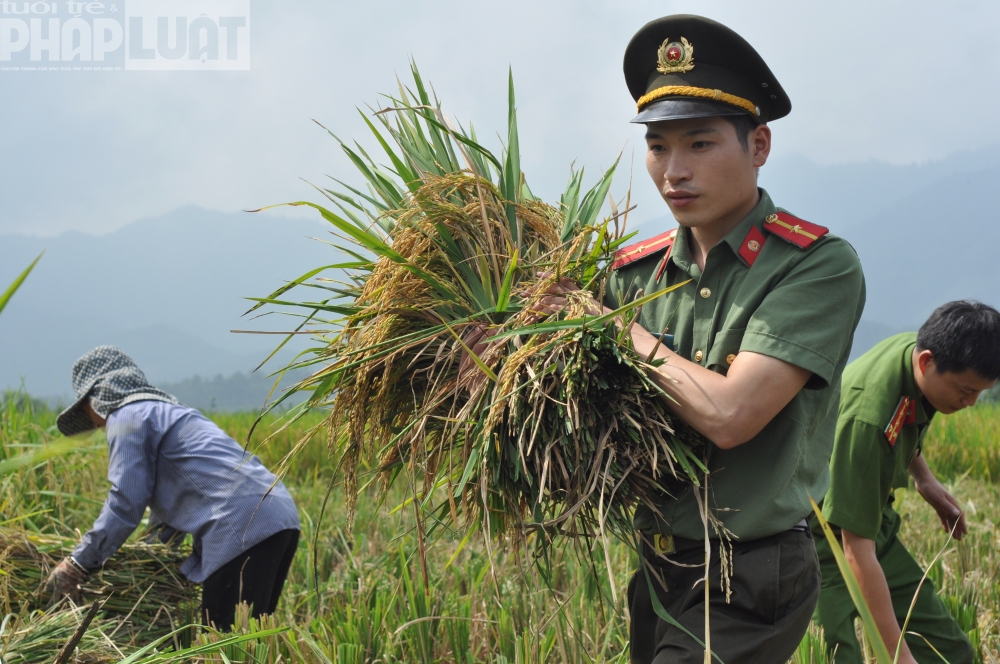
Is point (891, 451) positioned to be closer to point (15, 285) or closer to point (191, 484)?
point (15, 285)

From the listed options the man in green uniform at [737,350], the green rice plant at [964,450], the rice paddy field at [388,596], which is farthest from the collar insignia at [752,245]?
the green rice plant at [964,450]

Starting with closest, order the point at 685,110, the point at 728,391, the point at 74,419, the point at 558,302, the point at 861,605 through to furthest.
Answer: the point at 861,605
the point at 728,391
the point at 558,302
the point at 685,110
the point at 74,419

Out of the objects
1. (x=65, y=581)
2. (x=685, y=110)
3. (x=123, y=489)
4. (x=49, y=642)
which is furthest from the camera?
(x=123, y=489)

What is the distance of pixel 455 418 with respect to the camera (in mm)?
1816

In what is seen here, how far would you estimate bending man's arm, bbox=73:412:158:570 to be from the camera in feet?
11.1

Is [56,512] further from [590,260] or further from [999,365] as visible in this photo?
[999,365]

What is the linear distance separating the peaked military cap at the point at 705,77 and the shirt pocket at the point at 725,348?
453 mm

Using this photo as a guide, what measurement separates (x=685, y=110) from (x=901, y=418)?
1392mm

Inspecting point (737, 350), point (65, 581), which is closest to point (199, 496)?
point (65, 581)

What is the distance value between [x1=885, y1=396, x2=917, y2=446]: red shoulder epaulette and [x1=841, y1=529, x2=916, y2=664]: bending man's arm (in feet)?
1.05

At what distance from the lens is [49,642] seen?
2621 millimetres

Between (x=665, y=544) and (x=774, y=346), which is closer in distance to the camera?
(x=774, y=346)

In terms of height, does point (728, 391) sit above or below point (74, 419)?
above

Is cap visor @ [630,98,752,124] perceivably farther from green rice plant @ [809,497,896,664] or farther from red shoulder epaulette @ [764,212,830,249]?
green rice plant @ [809,497,896,664]
